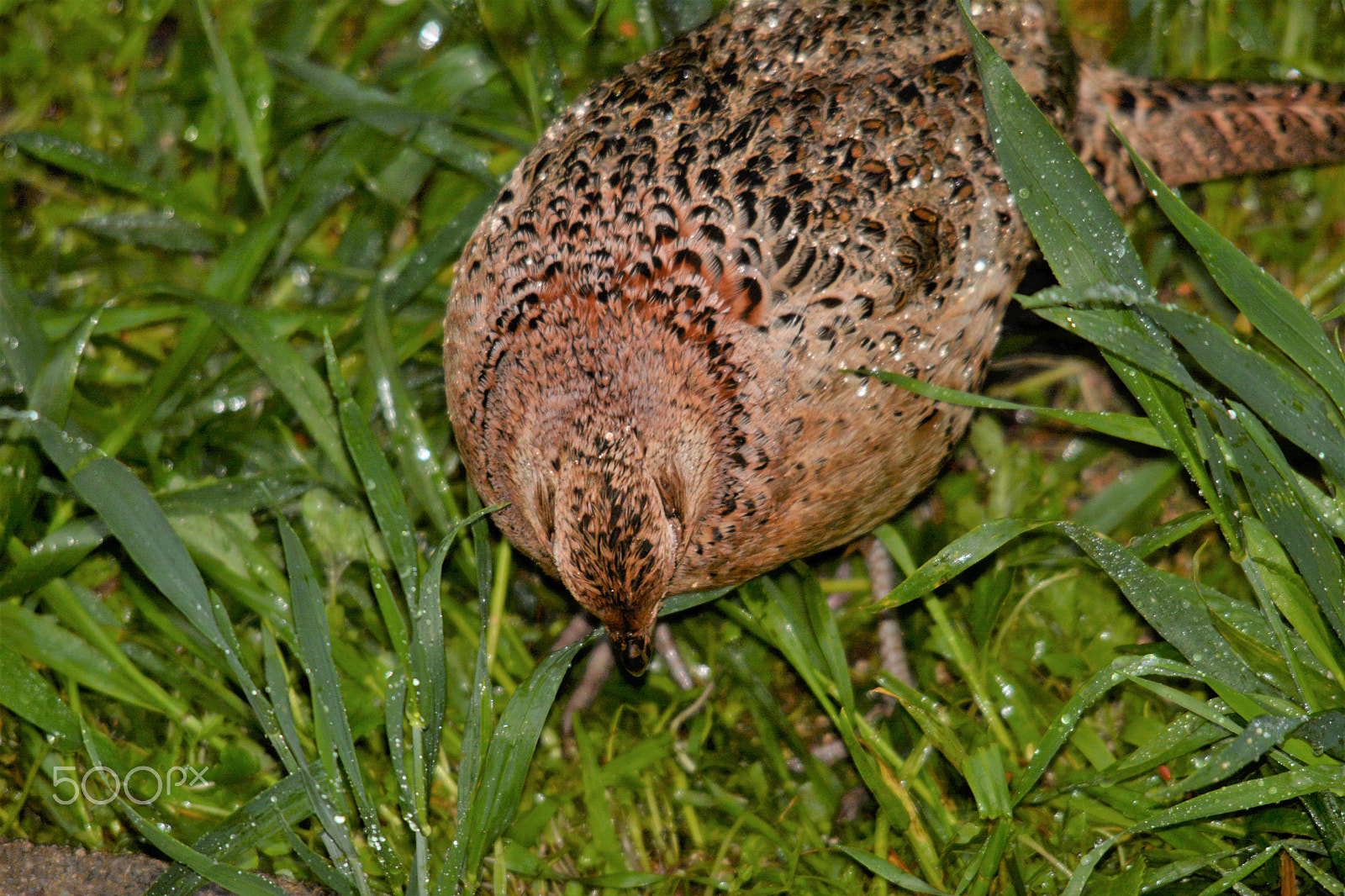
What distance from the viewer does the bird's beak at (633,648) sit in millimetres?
3215

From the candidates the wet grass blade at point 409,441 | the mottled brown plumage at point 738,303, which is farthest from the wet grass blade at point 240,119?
the mottled brown plumage at point 738,303

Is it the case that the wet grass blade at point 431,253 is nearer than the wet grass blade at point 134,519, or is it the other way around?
the wet grass blade at point 134,519

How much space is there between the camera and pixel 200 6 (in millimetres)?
4234

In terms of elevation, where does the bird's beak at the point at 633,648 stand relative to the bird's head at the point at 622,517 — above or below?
below

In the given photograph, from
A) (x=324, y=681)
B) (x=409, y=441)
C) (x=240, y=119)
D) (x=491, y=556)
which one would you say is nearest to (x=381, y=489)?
(x=409, y=441)

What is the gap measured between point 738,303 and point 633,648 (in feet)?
3.33

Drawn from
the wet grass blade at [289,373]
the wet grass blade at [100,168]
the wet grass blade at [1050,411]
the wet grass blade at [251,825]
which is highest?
the wet grass blade at [100,168]

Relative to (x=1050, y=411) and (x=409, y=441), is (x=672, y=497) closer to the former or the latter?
(x=1050, y=411)

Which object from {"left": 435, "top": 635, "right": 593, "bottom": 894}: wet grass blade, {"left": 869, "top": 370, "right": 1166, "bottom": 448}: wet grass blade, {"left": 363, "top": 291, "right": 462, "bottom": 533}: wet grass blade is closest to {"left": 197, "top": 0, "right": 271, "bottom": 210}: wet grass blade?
{"left": 363, "top": 291, "right": 462, "bottom": 533}: wet grass blade

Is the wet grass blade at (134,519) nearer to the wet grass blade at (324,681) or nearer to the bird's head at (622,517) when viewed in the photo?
the wet grass blade at (324,681)

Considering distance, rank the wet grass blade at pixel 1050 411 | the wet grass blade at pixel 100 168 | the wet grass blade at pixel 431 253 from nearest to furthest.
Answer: the wet grass blade at pixel 1050 411, the wet grass blade at pixel 431 253, the wet grass blade at pixel 100 168

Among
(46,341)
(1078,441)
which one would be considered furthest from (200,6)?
(1078,441)

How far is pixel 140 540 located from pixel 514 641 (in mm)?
1217

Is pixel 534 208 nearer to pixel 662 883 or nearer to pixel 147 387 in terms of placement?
pixel 147 387
